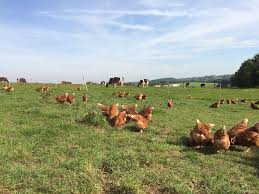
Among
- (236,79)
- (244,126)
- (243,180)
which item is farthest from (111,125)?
(236,79)

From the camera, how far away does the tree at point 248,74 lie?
9006 cm

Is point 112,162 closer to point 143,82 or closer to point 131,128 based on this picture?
point 131,128

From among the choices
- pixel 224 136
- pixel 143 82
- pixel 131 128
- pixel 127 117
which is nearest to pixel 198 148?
pixel 224 136

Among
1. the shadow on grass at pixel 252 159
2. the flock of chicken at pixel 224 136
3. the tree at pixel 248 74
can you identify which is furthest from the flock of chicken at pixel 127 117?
the tree at pixel 248 74

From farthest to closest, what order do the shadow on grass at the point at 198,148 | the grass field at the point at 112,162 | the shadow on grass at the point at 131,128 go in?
the shadow on grass at the point at 131,128
the shadow on grass at the point at 198,148
the grass field at the point at 112,162

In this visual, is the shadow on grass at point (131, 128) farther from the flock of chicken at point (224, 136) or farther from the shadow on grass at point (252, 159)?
the shadow on grass at point (252, 159)

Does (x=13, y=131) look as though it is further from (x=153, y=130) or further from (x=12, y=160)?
(x=153, y=130)

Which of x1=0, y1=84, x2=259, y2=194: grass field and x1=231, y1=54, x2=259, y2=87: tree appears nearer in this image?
x1=0, y1=84, x2=259, y2=194: grass field

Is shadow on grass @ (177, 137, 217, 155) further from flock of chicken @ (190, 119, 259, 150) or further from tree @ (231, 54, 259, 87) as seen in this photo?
tree @ (231, 54, 259, 87)

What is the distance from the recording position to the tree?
90062mm

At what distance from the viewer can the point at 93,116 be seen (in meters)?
16.0

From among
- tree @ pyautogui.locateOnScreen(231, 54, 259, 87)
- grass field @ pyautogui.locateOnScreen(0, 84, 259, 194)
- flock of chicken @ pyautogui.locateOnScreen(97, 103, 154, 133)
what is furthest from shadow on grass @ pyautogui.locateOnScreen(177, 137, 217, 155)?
tree @ pyautogui.locateOnScreen(231, 54, 259, 87)

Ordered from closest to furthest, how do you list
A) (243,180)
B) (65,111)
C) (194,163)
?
(243,180) → (194,163) → (65,111)

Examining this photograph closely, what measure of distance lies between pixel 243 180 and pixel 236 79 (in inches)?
3498
